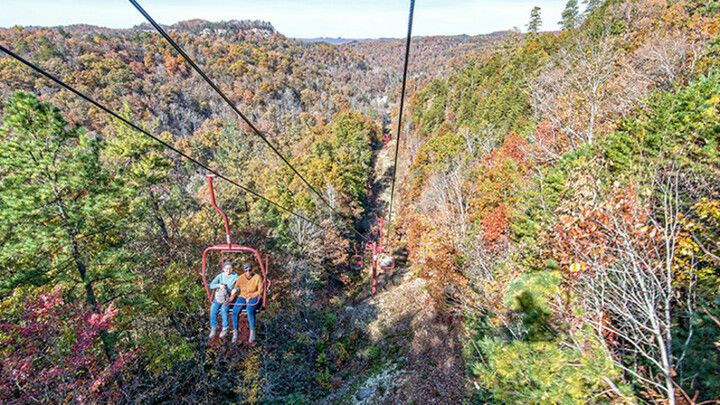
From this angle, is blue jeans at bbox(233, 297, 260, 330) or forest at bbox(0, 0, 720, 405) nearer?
forest at bbox(0, 0, 720, 405)

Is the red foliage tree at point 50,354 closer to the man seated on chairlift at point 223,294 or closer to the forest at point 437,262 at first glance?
the forest at point 437,262


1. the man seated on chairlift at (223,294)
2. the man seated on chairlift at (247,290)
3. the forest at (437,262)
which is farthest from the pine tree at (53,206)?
the man seated on chairlift at (247,290)

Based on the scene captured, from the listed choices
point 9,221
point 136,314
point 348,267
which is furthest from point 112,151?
Answer: point 348,267

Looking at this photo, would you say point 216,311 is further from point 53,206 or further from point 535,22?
point 535,22

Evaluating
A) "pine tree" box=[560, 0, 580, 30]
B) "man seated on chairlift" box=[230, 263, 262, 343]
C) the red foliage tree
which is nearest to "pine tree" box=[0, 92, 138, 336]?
the red foliage tree

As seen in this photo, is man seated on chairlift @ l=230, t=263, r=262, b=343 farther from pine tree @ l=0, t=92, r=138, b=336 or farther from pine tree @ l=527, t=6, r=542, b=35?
pine tree @ l=527, t=6, r=542, b=35

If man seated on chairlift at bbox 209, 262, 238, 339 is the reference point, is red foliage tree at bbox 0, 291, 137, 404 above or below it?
below

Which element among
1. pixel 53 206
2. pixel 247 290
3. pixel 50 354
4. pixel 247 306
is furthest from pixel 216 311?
pixel 53 206

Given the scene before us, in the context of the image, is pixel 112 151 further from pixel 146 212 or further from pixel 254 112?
pixel 254 112
